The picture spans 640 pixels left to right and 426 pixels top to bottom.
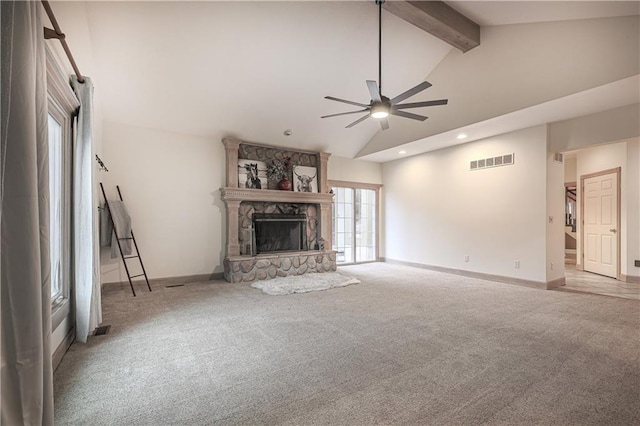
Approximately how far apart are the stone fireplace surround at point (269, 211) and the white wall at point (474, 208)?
2068 millimetres

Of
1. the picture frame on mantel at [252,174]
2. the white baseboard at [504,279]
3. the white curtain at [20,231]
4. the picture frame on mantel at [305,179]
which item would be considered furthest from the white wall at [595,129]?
the white curtain at [20,231]

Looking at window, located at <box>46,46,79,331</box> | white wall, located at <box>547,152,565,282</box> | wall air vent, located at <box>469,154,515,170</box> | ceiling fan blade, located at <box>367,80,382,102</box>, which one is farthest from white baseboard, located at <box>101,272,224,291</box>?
white wall, located at <box>547,152,565,282</box>

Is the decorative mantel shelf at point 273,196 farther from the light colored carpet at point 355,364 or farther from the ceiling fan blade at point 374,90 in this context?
the ceiling fan blade at point 374,90

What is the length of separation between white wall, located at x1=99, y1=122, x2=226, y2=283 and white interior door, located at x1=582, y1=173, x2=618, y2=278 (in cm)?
776

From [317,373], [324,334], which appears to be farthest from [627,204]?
[317,373]

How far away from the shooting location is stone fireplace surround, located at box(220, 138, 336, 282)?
5.65m

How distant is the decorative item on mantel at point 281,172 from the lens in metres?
6.33

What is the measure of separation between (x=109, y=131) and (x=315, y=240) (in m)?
4.37

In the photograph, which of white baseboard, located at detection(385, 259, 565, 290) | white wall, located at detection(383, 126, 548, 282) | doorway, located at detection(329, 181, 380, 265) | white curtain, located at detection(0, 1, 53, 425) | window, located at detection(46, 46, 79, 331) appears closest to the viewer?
white curtain, located at detection(0, 1, 53, 425)

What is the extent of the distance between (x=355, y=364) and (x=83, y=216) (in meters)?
2.82

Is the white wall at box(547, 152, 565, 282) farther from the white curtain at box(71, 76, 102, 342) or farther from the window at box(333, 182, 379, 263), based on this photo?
the white curtain at box(71, 76, 102, 342)

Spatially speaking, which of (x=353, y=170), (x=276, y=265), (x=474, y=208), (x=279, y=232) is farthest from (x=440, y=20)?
(x=276, y=265)

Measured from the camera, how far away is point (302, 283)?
521cm

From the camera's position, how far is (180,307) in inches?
154
